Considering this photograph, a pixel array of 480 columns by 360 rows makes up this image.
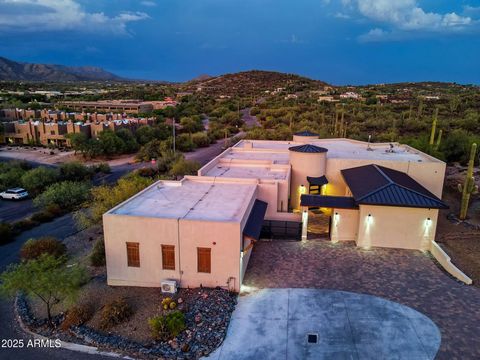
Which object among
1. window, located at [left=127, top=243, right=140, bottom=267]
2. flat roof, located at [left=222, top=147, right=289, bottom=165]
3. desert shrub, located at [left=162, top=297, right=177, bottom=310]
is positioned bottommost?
desert shrub, located at [left=162, top=297, right=177, bottom=310]

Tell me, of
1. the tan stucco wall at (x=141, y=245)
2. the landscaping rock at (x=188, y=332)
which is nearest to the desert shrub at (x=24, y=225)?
the landscaping rock at (x=188, y=332)

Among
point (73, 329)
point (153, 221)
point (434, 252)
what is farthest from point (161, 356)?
point (434, 252)

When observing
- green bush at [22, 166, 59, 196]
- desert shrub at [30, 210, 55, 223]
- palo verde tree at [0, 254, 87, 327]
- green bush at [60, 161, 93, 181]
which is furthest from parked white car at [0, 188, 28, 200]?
palo verde tree at [0, 254, 87, 327]

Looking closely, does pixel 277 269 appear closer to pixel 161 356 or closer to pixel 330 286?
pixel 330 286

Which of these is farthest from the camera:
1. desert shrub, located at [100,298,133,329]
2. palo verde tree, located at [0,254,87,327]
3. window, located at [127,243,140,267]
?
window, located at [127,243,140,267]

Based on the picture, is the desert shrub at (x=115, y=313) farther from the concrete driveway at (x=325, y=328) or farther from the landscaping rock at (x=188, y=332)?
the concrete driveway at (x=325, y=328)

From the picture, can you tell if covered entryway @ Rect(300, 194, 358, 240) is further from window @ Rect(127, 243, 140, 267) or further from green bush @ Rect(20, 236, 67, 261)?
green bush @ Rect(20, 236, 67, 261)

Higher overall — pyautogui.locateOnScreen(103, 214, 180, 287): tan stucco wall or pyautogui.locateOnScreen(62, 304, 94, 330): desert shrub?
pyautogui.locateOnScreen(103, 214, 180, 287): tan stucco wall

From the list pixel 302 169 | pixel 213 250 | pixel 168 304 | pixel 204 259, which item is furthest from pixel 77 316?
pixel 302 169
